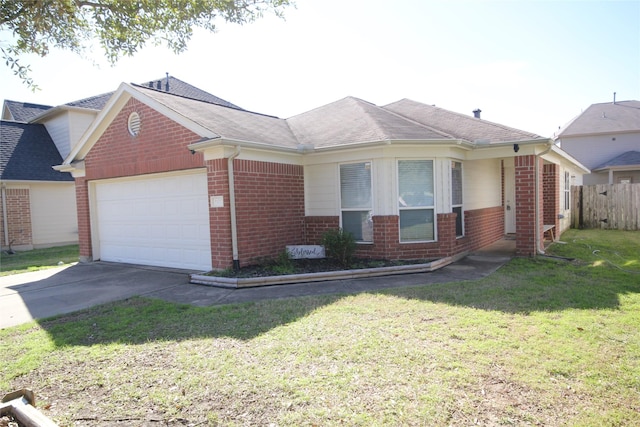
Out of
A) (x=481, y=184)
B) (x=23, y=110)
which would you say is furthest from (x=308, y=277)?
(x=23, y=110)

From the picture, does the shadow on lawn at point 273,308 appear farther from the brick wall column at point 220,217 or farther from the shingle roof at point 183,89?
the shingle roof at point 183,89

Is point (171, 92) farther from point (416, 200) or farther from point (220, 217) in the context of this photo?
point (416, 200)

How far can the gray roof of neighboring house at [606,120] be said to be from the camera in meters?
26.8

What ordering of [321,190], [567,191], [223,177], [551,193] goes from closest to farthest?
[223,177] → [321,190] → [551,193] → [567,191]

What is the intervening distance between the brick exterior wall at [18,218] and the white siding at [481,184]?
55.8ft

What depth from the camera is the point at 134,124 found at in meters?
10.3

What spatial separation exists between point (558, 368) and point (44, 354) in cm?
556

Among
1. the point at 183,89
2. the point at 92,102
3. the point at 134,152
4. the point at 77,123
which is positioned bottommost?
the point at 134,152

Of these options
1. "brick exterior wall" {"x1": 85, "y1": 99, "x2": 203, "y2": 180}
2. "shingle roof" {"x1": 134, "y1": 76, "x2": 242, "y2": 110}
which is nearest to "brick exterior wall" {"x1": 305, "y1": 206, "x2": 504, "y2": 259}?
"brick exterior wall" {"x1": 85, "y1": 99, "x2": 203, "y2": 180}

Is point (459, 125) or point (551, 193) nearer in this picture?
point (459, 125)

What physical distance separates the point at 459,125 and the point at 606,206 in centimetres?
1055

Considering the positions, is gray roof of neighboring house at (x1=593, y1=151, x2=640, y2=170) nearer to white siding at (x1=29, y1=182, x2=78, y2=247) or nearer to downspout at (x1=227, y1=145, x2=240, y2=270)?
downspout at (x1=227, y1=145, x2=240, y2=270)

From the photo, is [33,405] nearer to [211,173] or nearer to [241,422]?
[241,422]

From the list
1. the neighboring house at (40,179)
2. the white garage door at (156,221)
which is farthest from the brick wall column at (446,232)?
the neighboring house at (40,179)
